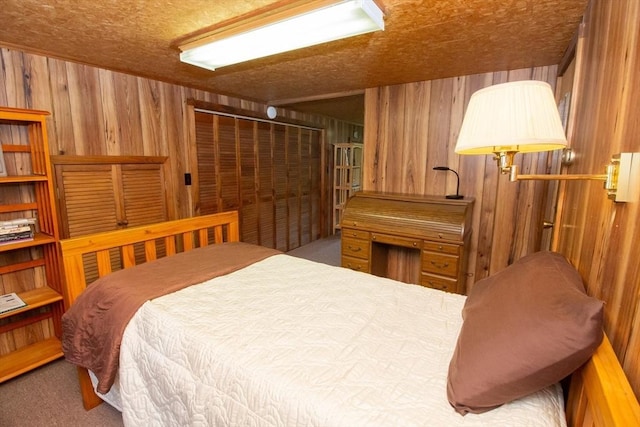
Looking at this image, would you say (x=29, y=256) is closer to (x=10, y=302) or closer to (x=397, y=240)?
(x=10, y=302)

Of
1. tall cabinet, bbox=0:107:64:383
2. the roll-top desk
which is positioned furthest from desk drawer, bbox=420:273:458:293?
tall cabinet, bbox=0:107:64:383

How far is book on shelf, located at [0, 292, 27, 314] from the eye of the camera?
1849 mm

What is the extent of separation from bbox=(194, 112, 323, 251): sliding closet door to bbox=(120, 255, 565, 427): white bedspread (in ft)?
6.38

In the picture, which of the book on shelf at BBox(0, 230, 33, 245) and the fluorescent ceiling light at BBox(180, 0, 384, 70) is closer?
the fluorescent ceiling light at BBox(180, 0, 384, 70)

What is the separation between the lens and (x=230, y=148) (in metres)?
3.49

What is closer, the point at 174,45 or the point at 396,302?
the point at 396,302

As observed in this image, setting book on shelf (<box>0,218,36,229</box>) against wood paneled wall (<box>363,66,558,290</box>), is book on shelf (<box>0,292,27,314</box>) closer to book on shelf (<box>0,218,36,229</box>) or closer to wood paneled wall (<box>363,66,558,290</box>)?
book on shelf (<box>0,218,36,229</box>)

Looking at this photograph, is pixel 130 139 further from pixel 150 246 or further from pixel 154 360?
pixel 154 360

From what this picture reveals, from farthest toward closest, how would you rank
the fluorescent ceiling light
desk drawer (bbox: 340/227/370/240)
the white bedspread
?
1. desk drawer (bbox: 340/227/370/240)
2. the fluorescent ceiling light
3. the white bedspread

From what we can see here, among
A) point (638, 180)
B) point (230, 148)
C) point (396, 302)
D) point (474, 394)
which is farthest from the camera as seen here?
point (230, 148)

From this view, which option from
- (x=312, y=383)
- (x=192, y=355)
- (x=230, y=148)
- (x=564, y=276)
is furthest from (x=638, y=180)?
(x=230, y=148)

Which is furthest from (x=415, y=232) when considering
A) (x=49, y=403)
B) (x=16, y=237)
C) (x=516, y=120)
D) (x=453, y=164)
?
(x=16, y=237)

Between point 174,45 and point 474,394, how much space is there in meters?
2.35

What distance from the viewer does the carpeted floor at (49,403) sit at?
5.32 feet
